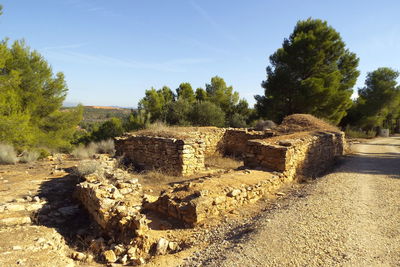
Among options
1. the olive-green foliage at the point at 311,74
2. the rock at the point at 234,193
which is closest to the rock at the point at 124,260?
the rock at the point at 234,193

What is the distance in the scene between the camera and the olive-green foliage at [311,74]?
55.4ft

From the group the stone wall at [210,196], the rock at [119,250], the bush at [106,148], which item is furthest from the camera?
the bush at [106,148]

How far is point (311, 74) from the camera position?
17812mm

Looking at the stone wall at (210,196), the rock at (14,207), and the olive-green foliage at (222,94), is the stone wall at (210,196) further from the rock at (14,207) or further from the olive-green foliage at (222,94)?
the olive-green foliage at (222,94)

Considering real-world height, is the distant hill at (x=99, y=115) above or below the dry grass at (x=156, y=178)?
above

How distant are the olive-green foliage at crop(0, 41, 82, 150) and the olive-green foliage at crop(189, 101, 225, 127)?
816 cm

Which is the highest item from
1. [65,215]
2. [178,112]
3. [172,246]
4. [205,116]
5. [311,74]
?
[311,74]

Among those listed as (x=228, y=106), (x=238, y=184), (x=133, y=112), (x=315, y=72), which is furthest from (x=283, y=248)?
(x=228, y=106)

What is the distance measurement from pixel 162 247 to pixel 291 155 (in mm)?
4902

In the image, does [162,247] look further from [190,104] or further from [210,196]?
[190,104]

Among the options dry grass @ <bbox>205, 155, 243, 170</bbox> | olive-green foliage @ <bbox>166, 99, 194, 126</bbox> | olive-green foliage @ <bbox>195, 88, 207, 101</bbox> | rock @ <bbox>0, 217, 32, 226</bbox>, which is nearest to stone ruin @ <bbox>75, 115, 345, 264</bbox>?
rock @ <bbox>0, 217, 32, 226</bbox>

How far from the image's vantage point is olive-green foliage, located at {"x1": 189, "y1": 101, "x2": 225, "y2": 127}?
18.3m

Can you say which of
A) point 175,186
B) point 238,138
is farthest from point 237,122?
point 175,186

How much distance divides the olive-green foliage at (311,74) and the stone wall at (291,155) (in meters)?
8.15
